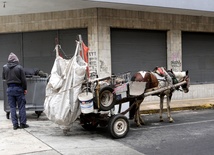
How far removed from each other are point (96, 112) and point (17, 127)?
8.03ft

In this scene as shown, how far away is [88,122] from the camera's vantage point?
8.38 meters

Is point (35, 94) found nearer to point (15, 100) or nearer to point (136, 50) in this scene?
point (15, 100)

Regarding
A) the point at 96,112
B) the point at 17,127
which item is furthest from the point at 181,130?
the point at 17,127

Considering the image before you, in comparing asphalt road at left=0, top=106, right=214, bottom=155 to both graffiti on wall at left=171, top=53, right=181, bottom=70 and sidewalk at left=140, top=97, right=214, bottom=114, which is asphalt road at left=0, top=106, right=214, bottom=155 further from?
graffiti on wall at left=171, top=53, right=181, bottom=70

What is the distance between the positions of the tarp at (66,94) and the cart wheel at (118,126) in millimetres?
882

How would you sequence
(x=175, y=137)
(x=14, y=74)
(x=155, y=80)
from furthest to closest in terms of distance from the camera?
(x=155, y=80), (x=14, y=74), (x=175, y=137)

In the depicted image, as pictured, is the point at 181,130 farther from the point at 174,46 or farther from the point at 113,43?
the point at 174,46

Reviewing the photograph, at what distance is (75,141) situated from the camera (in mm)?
7492

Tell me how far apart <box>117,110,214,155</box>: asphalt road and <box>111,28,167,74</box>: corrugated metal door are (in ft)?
11.7

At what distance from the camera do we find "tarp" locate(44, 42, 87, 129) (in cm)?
755

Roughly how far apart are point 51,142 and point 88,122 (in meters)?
1.37

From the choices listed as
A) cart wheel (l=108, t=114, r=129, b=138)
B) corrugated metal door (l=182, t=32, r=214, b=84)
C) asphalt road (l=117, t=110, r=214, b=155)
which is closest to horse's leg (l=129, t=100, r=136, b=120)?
asphalt road (l=117, t=110, r=214, b=155)

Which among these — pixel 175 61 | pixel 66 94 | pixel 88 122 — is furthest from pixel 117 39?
pixel 66 94

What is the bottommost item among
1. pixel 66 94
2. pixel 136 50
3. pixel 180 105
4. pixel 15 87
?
pixel 180 105
